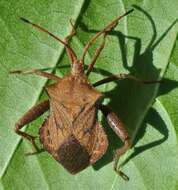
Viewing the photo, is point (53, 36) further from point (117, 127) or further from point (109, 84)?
point (117, 127)

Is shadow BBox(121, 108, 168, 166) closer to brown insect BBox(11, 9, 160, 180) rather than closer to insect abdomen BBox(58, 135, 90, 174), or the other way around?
brown insect BBox(11, 9, 160, 180)

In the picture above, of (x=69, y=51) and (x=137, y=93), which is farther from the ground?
(x=69, y=51)

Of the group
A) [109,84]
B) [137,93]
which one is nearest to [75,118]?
[109,84]

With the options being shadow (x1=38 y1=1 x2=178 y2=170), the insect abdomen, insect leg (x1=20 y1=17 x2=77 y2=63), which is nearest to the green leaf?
shadow (x1=38 y1=1 x2=178 y2=170)

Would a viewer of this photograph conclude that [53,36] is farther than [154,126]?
No

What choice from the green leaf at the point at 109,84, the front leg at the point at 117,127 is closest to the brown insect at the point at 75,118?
the front leg at the point at 117,127

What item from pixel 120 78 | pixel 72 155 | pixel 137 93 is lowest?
pixel 72 155

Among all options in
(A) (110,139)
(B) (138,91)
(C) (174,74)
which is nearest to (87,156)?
(A) (110,139)
